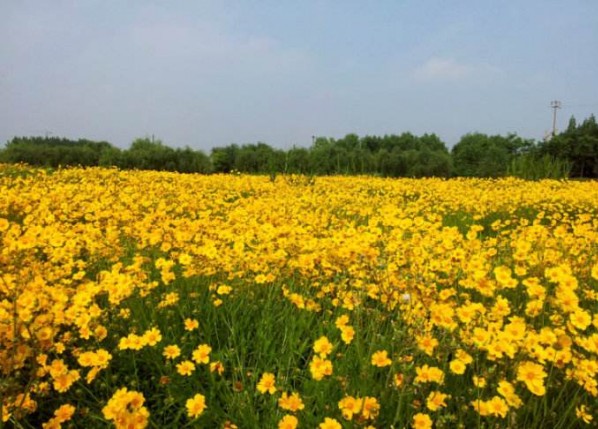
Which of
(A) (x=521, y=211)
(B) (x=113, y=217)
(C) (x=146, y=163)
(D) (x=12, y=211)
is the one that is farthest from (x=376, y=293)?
(C) (x=146, y=163)

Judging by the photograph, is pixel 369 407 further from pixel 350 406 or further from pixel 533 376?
pixel 533 376

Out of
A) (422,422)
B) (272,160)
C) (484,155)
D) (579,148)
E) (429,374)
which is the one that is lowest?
(422,422)

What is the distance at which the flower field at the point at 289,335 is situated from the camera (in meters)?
1.90

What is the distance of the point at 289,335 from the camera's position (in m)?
2.59

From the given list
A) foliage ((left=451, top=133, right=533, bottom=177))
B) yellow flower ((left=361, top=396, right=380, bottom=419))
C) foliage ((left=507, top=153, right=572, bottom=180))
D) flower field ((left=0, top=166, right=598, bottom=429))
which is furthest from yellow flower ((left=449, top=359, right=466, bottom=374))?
foliage ((left=451, top=133, right=533, bottom=177))

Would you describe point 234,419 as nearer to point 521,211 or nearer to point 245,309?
point 245,309

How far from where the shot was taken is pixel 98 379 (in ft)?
7.63

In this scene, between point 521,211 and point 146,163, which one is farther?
point 146,163

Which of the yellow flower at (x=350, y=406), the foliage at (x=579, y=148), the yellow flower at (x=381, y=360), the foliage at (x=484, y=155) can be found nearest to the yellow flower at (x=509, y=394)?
the yellow flower at (x=381, y=360)

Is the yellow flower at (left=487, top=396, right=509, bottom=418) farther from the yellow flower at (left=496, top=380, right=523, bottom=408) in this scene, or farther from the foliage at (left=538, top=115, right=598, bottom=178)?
the foliage at (left=538, top=115, right=598, bottom=178)

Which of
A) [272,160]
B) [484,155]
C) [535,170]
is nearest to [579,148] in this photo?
[484,155]

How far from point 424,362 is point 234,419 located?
0.90 meters

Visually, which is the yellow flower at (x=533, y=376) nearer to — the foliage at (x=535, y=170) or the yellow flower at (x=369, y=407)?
the yellow flower at (x=369, y=407)

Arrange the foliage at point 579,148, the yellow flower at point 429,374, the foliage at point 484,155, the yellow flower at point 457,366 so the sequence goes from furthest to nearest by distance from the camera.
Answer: the foliage at point 579,148
the foliage at point 484,155
the yellow flower at point 457,366
the yellow flower at point 429,374
